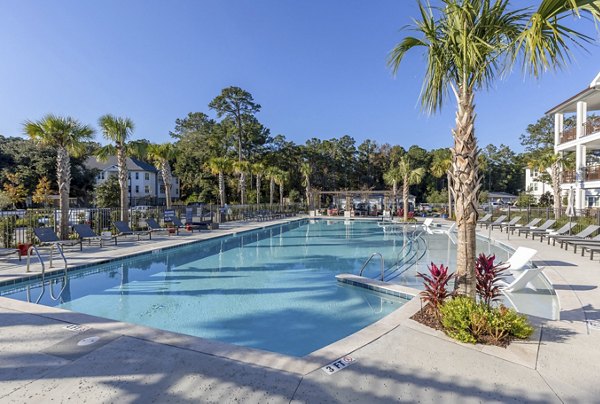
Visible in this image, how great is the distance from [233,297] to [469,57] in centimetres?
590

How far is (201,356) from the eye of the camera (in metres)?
3.38

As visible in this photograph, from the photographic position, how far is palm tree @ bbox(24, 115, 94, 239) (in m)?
11.8

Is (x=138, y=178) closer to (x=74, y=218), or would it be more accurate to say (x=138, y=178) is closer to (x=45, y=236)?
(x=74, y=218)

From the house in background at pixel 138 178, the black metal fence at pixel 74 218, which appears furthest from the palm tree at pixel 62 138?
the house in background at pixel 138 178

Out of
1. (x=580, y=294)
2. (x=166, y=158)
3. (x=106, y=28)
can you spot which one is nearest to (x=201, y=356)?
(x=580, y=294)

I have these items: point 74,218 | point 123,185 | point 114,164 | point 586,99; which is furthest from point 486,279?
point 114,164

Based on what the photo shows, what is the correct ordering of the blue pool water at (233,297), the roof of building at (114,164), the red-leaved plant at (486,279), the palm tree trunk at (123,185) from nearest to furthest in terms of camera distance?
the red-leaved plant at (486,279) < the blue pool water at (233,297) < the palm tree trunk at (123,185) < the roof of building at (114,164)

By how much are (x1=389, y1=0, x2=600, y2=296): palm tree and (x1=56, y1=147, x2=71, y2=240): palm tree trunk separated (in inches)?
504

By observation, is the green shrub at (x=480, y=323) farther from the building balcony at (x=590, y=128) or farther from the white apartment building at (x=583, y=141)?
the building balcony at (x=590, y=128)

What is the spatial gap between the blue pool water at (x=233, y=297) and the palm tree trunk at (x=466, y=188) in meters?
2.04

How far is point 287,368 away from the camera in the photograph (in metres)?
3.13

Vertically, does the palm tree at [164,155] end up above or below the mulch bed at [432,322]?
above

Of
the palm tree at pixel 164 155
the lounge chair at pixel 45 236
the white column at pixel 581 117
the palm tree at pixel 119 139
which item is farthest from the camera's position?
the white column at pixel 581 117

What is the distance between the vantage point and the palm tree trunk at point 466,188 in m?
4.00
